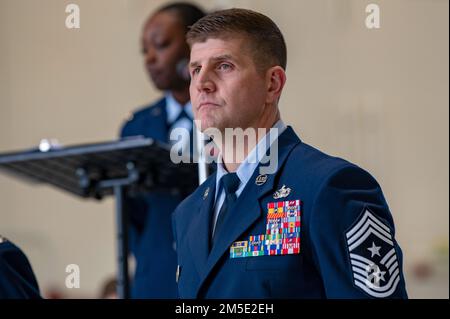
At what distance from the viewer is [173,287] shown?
3508 millimetres

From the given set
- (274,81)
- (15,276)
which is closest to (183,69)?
(274,81)

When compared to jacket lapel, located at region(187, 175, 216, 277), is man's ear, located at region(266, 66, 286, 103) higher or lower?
higher

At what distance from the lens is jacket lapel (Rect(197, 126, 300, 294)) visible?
2.06 metres

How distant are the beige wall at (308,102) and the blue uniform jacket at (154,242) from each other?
257 centimetres

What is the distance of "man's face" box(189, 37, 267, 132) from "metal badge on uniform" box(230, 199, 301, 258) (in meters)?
0.21

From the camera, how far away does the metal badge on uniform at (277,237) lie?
2.01 meters

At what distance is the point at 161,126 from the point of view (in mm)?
3971

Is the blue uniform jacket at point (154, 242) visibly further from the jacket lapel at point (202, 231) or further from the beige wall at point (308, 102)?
the beige wall at point (308, 102)

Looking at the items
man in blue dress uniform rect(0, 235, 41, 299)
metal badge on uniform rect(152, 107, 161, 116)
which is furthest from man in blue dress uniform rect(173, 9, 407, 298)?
metal badge on uniform rect(152, 107, 161, 116)

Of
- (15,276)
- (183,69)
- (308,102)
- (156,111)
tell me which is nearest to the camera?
(15,276)

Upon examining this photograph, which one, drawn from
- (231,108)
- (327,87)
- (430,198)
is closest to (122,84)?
(327,87)

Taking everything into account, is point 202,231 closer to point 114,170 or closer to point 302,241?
point 302,241

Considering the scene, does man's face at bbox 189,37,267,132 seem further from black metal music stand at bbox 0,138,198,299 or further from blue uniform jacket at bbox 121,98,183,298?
blue uniform jacket at bbox 121,98,183,298

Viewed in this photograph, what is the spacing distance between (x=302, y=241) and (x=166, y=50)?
2.31 metres
